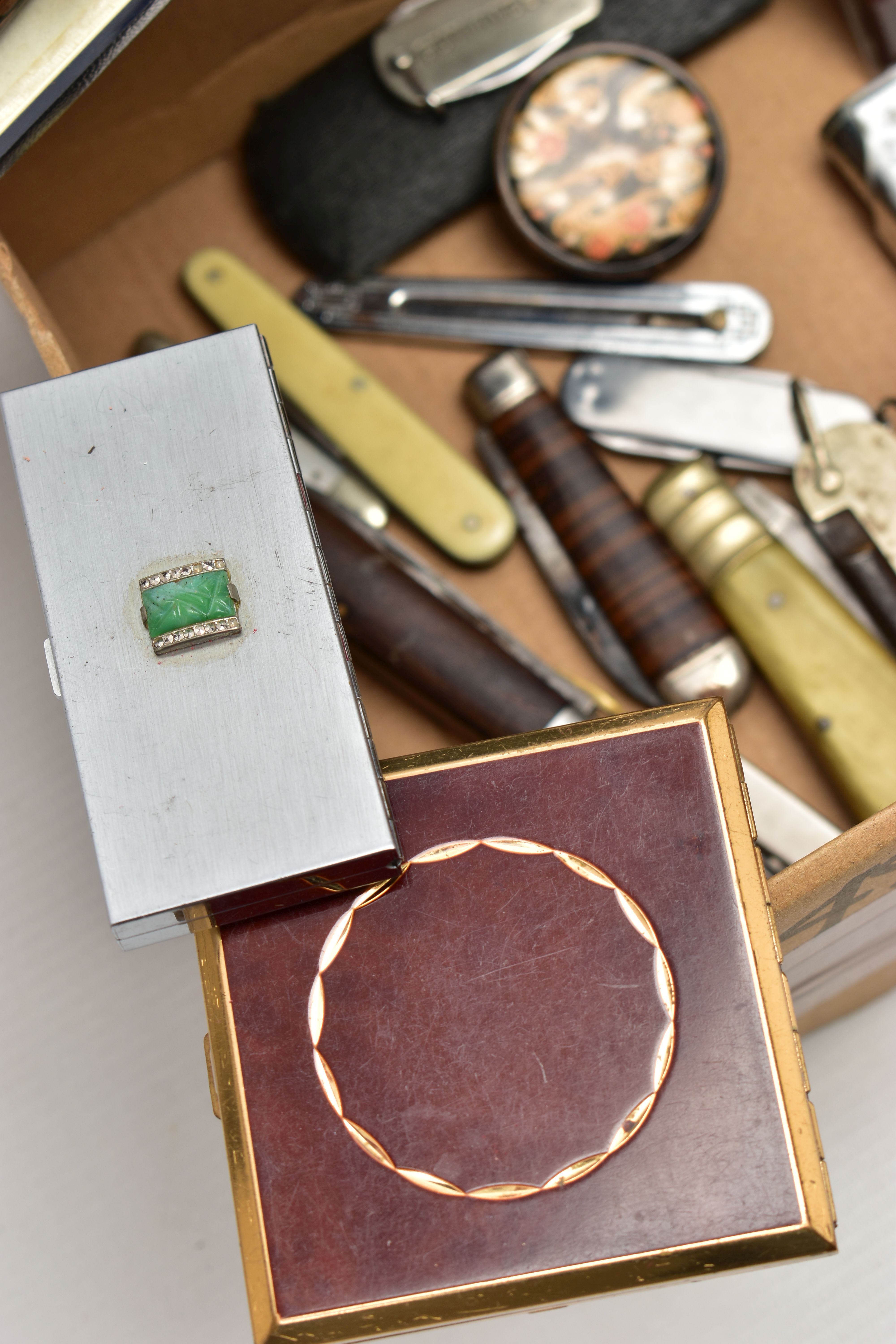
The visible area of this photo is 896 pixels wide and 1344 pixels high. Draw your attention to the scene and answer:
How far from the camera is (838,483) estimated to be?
26.0 inches

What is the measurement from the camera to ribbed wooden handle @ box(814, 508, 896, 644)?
2.13ft

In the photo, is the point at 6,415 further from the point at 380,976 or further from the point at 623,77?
the point at 623,77

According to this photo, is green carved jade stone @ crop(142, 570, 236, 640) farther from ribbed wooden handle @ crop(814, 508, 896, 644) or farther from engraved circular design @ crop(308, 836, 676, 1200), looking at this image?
ribbed wooden handle @ crop(814, 508, 896, 644)

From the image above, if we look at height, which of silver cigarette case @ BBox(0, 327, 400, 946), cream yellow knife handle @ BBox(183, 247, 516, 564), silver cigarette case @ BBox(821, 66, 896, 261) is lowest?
silver cigarette case @ BBox(0, 327, 400, 946)

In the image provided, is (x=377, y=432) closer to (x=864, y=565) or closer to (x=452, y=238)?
(x=452, y=238)

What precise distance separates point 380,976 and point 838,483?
428mm

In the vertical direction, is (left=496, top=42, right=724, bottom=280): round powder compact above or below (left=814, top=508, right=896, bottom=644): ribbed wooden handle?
above

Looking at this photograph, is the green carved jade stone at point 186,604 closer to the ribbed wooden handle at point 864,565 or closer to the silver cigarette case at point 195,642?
the silver cigarette case at point 195,642

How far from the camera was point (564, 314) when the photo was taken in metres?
0.72

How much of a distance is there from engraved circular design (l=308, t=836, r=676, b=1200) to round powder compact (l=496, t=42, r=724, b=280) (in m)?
0.43

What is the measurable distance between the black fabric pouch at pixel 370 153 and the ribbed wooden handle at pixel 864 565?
0.33 metres

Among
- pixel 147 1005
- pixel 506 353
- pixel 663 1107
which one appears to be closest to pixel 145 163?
pixel 506 353

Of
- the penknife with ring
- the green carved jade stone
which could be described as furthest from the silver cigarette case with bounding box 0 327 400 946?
the penknife with ring

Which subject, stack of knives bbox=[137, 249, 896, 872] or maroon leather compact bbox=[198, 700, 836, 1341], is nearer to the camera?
maroon leather compact bbox=[198, 700, 836, 1341]
